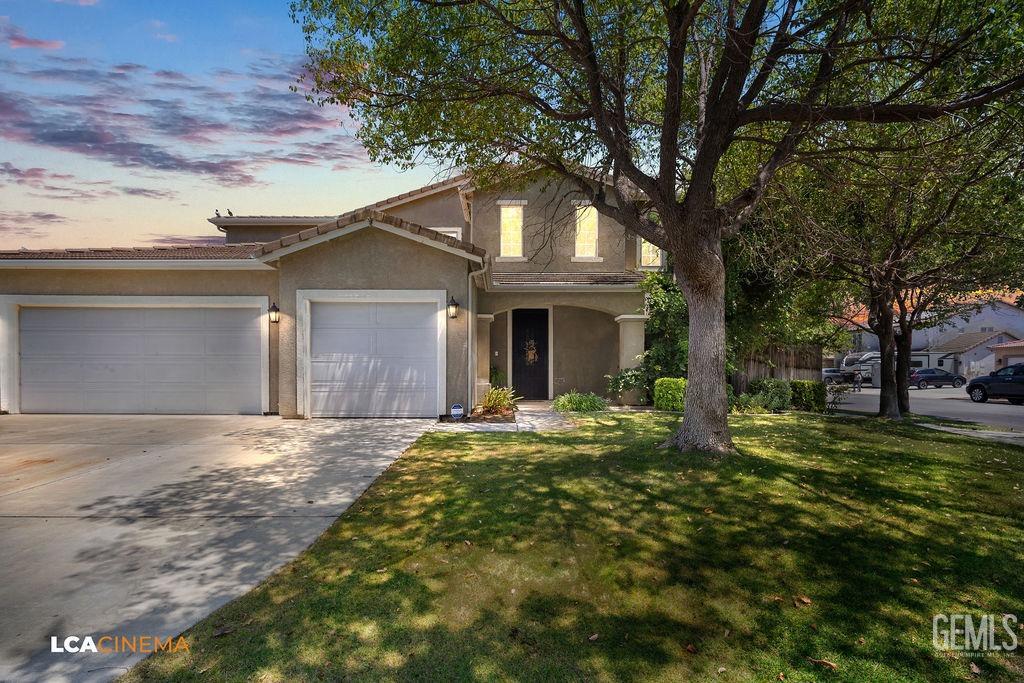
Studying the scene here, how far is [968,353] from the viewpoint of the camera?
4044cm

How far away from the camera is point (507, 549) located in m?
4.54

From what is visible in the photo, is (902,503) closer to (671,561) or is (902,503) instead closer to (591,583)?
(671,561)

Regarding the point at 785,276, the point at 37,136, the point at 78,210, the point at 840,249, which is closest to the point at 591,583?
the point at 840,249

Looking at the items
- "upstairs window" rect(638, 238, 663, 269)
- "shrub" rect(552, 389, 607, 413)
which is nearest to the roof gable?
"shrub" rect(552, 389, 607, 413)

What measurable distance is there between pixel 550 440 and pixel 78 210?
12.6m

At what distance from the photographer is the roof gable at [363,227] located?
1130 cm

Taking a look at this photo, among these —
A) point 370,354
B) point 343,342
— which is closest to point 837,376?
point 370,354

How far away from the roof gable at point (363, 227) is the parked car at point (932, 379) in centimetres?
3409

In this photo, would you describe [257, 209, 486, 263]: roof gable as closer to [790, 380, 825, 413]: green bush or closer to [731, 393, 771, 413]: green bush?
[731, 393, 771, 413]: green bush

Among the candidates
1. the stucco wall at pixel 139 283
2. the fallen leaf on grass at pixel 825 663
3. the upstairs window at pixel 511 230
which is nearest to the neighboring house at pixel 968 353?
the upstairs window at pixel 511 230

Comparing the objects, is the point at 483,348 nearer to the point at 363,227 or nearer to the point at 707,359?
the point at 363,227

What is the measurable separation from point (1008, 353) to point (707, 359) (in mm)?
40558

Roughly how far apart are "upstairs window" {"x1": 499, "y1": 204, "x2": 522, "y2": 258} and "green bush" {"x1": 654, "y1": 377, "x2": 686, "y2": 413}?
570 cm

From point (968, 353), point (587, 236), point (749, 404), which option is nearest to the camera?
→ point (749, 404)
